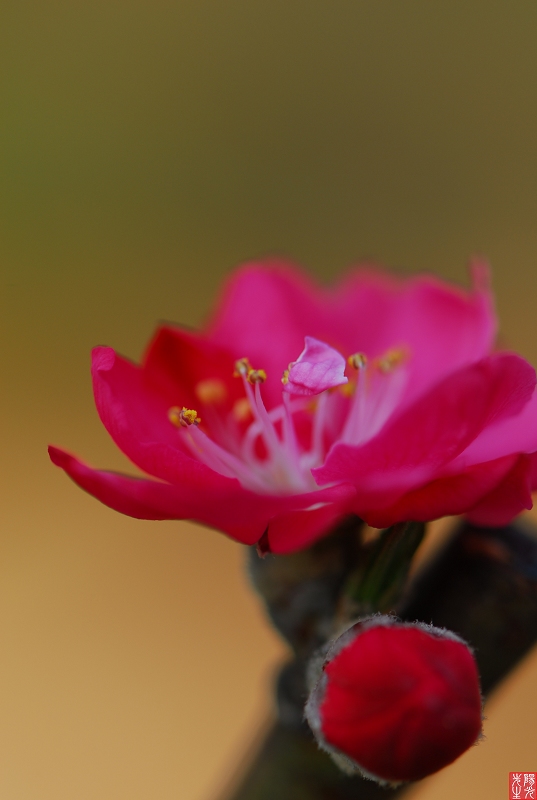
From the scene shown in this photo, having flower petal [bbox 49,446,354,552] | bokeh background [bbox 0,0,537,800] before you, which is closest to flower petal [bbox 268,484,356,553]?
flower petal [bbox 49,446,354,552]

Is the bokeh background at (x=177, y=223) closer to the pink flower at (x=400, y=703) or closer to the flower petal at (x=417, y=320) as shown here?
the flower petal at (x=417, y=320)

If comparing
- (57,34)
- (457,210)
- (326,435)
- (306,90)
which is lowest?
(457,210)

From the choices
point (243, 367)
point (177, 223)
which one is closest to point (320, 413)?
point (243, 367)

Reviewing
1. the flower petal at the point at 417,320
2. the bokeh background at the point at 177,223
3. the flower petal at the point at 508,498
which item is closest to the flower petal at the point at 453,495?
the flower petal at the point at 508,498

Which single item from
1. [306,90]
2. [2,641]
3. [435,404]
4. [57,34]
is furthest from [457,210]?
[435,404]

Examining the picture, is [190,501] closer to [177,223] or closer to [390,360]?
[390,360]

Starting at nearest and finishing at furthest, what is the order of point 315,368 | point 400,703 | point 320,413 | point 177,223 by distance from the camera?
point 400,703 → point 315,368 → point 320,413 → point 177,223

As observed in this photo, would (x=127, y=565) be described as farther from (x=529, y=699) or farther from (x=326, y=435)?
(x=326, y=435)
